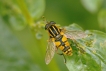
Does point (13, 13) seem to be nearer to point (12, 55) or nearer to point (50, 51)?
point (12, 55)

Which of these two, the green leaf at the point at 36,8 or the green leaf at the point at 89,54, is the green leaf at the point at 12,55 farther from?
the green leaf at the point at 89,54

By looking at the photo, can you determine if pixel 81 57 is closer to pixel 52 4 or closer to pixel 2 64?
pixel 2 64

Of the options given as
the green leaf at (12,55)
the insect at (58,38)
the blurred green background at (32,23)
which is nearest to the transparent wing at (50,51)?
the insect at (58,38)

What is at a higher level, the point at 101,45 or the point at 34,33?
the point at 34,33

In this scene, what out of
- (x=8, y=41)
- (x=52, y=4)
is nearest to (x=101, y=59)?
(x=8, y=41)

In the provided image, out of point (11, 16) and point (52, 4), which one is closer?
point (11, 16)

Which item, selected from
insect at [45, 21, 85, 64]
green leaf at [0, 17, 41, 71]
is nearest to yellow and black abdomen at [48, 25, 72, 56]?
insect at [45, 21, 85, 64]

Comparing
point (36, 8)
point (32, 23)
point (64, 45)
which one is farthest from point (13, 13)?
point (64, 45)
